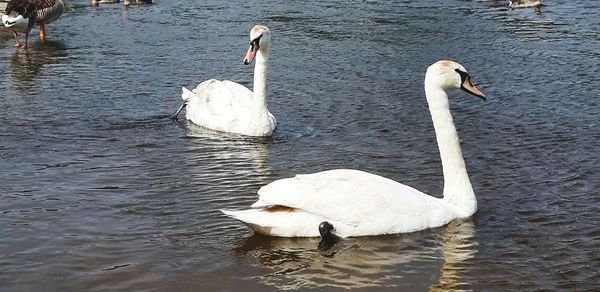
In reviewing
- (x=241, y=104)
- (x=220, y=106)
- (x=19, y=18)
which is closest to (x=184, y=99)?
(x=220, y=106)

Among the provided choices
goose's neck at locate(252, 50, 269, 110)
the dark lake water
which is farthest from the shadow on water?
goose's neck at locate(252, 50, 269, 110)

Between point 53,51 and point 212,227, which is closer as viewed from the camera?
point 212,227

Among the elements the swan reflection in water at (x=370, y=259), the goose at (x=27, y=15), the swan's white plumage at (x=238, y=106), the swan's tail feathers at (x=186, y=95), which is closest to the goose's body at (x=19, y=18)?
the goose at (x=27, y=15)

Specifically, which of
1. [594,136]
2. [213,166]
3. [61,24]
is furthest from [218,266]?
[61,24]

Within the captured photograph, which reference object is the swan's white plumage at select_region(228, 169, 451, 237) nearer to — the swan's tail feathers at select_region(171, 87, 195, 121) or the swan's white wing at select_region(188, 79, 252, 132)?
Result: the swan's white wing at select_region(188, 79, 252, 132)

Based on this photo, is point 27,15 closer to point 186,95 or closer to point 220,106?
point 186,95

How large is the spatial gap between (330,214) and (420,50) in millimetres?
11850

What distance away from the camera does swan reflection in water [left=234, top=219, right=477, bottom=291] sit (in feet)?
21.5

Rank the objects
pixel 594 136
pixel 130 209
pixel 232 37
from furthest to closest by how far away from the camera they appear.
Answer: pixel 232 37
pixel 594 136
pixel 130 209

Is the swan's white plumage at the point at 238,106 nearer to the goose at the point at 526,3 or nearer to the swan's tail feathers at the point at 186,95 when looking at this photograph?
the swan's tail feathers at the point at 186,95

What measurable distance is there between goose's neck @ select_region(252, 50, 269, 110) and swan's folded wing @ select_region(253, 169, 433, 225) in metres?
4.42

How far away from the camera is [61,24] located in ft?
79.6

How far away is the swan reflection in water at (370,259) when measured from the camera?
6539 millimetres

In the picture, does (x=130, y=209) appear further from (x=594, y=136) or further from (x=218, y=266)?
(x=594, y=136)
